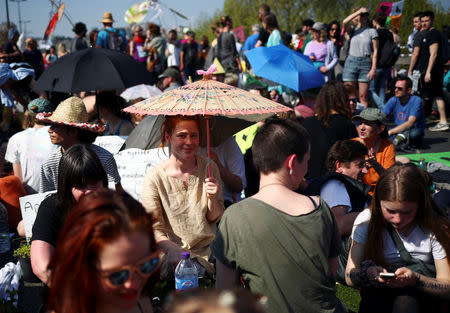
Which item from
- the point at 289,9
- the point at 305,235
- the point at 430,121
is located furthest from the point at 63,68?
the point at 289,9

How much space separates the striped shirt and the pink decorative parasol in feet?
2.27

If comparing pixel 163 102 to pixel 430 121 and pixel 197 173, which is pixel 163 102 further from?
pixel 430 121

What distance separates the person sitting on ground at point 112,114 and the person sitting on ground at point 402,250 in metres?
3.49

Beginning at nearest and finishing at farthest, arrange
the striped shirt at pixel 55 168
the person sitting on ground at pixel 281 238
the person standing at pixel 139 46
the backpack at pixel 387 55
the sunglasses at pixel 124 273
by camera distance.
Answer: the sunglasses at pixel 124 273
the person sitting on ground at pixel 281 238
the striped shirt at pixel 55 168
the backpack at pixel 387 55
the person standing at pixel 139 46

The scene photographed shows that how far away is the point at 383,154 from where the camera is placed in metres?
5.38

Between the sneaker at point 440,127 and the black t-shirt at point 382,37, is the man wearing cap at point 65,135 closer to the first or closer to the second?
the black t-shirt at point 382,37

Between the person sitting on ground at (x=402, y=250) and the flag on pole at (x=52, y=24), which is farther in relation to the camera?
the flag on pole at (x=52, y=24)

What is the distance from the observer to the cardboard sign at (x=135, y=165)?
5.04 meters

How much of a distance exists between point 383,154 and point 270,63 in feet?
7.89

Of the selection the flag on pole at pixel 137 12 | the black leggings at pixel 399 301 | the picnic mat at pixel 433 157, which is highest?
the flag on pole at pixel 137 12

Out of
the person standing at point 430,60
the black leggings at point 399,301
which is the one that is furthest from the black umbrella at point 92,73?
the person standing at point 430,60

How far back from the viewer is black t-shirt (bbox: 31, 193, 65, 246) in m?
2.86

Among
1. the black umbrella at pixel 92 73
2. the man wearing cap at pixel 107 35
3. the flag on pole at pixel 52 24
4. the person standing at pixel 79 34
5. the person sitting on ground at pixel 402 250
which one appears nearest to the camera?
the person sitting on ground at pixel 402 250

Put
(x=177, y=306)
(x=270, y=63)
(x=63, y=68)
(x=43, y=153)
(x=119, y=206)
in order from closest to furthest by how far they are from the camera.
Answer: (x=177, y=306) → (x=119, y=206) → (x=43, y=153) → (x=63, y=68) → (x=270, y=63)
